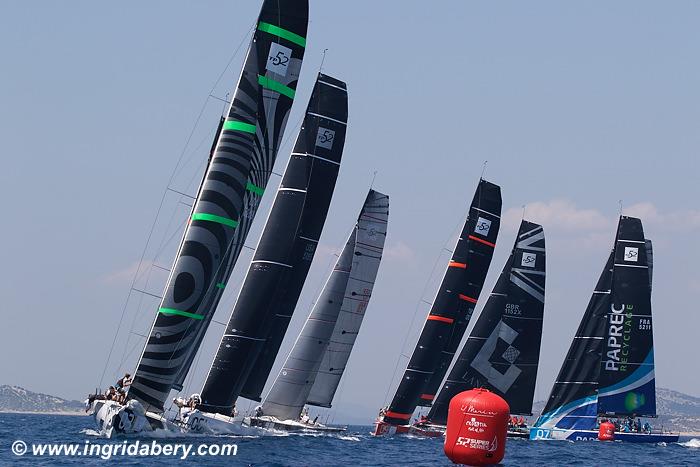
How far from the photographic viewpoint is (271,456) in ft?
108

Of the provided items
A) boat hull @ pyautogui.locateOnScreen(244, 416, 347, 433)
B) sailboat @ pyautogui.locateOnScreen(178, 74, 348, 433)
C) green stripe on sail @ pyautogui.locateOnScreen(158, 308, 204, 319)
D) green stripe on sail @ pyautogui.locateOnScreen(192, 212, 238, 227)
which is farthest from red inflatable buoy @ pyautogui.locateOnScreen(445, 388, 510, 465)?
boat hull @ pyautogui.locateOnScreen(244, 416, 347, 433)

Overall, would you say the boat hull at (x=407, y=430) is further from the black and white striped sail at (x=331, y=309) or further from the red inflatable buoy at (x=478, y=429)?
the red inflatable buoy at (x=478, y=429)

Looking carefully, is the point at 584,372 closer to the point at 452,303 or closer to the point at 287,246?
the point at 452,303

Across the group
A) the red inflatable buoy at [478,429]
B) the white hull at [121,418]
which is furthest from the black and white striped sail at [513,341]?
the red inflatable buoy at [478,429]

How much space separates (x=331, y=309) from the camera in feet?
155

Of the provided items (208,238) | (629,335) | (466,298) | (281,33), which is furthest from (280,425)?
(629,335)

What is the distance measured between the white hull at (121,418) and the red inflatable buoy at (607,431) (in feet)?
78.6

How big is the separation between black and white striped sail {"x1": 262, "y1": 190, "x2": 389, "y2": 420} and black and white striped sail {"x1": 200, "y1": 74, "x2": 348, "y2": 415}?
258 centimetres

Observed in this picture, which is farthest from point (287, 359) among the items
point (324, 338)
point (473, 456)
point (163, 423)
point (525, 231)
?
point (473, 456)

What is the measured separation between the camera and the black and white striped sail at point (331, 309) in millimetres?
45562

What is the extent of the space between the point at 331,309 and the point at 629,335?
14.3 metres

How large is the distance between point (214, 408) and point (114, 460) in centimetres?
1019

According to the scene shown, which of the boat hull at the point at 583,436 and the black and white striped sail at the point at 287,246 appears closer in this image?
the black and white striped sail at the point at 287,246

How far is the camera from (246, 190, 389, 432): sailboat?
1791 inches
